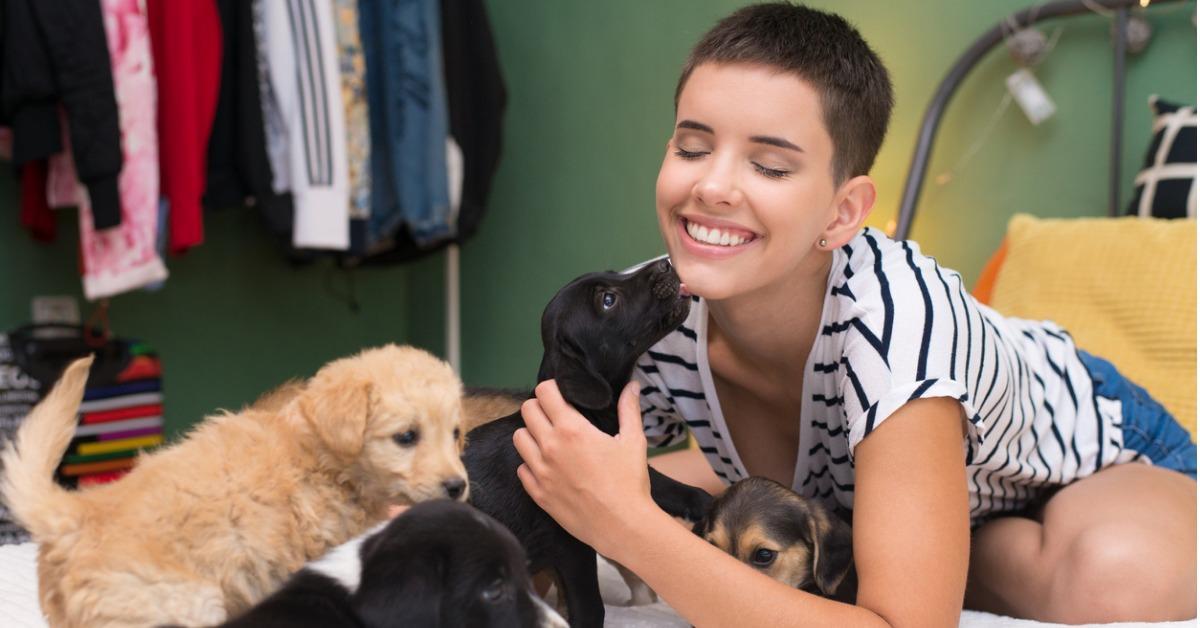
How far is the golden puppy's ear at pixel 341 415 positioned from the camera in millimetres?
934

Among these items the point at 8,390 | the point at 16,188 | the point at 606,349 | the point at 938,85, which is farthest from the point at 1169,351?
the point at 16,188

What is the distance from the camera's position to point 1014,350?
1568mm

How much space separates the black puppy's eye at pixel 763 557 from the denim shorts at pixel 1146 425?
80 cm

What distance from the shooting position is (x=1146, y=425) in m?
1.75

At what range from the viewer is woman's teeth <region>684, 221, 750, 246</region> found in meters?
1.16

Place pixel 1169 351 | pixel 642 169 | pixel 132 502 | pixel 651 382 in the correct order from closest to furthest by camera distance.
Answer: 1. pixel 132 502
2. pixel 651 382
3. pixel 1169 351
4. pixel 642 169

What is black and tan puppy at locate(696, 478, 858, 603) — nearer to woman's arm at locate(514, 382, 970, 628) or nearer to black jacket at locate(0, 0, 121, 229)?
woman's arm at locate(514, 382, 970, 628)

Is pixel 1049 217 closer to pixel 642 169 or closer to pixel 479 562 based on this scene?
pixel 642 169

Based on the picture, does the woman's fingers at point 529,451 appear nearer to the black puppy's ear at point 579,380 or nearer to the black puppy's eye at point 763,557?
the black puppy's ear at point 579,380

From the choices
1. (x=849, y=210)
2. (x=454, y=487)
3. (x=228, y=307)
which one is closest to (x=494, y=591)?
(x=454, y=487)

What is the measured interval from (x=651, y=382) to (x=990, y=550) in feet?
1.81

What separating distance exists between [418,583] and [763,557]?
2.00 ft

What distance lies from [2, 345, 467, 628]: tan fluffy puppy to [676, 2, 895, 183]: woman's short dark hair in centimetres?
49

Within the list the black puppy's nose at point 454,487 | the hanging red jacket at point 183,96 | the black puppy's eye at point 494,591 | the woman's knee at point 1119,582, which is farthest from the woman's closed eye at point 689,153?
the hanging red jacket at point 183,96
